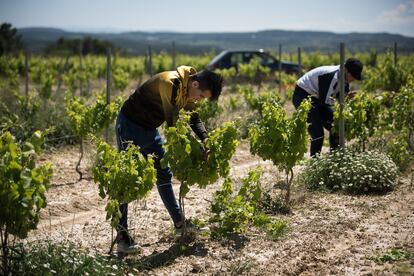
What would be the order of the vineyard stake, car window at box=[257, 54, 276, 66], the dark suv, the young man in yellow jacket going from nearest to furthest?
the young man in yellow jacket, the vineyard stake, the dark suv, car window at box=[257, 54, 276, 66]

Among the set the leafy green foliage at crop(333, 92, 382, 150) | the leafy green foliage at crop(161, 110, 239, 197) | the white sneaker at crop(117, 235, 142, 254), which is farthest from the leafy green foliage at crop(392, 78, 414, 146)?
the white sneaker at crop(117, 235, 142, 254)

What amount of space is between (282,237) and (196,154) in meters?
1.18

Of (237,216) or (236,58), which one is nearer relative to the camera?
(237,216)

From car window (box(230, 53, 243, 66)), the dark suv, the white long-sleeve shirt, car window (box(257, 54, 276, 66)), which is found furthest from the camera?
car window (box(230, 53, 243, 66))

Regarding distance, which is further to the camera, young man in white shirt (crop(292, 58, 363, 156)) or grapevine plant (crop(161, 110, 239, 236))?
young man in white shirt (crop(292, 58, 363, 156))

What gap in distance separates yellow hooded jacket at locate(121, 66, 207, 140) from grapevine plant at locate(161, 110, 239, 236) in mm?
114

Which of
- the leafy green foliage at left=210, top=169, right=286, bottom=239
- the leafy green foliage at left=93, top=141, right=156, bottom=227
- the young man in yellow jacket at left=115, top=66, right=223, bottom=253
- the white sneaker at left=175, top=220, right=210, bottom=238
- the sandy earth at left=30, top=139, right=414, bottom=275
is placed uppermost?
the young man in yellow jacket at left=115, top=66, right=223, bottom=253

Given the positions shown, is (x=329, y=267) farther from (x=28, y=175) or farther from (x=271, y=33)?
(x=271, y=33)

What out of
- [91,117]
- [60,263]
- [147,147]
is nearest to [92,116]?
[91,117]

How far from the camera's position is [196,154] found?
4.17 meters

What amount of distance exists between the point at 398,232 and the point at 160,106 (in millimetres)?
2551

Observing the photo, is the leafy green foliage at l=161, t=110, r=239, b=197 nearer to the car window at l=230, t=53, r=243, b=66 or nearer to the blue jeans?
the blue jeans

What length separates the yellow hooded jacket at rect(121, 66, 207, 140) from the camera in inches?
154

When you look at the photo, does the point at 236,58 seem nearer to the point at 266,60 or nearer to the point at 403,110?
the point at 266,60
